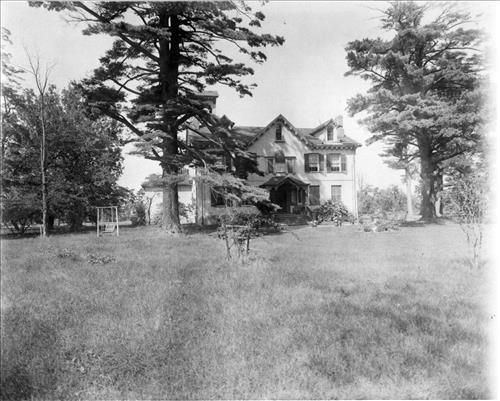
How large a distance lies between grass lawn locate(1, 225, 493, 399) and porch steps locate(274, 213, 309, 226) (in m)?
15.9

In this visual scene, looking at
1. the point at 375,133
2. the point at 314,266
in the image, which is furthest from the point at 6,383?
the point at 375,133

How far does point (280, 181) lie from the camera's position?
998 inches

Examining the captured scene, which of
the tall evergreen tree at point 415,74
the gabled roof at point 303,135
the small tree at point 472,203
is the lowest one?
the small tree at point 472,203

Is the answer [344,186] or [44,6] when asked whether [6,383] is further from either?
[344,186]

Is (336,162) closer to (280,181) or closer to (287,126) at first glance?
(287,126)

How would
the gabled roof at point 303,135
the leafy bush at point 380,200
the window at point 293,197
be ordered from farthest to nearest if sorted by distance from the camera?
the leafy bush at point 380,200 < the window at point 293,197 < the gabled roof at point 303,135

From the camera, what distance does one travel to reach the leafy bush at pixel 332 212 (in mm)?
24516

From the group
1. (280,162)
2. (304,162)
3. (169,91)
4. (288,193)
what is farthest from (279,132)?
(169,91)

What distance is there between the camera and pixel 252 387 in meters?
3.04

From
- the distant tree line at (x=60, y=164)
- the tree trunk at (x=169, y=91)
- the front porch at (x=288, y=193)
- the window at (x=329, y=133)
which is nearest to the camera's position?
the tree trunk at (x=169, y=91)

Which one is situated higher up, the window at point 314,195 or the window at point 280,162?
the window at point 280,162

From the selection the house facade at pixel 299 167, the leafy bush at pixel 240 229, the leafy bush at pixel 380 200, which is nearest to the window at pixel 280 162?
the house facade at pixel 299 167

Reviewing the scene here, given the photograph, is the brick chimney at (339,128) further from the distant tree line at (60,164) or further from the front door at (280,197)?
the distant tree line at (60,164)

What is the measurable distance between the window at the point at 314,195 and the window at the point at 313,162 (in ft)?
4.86
